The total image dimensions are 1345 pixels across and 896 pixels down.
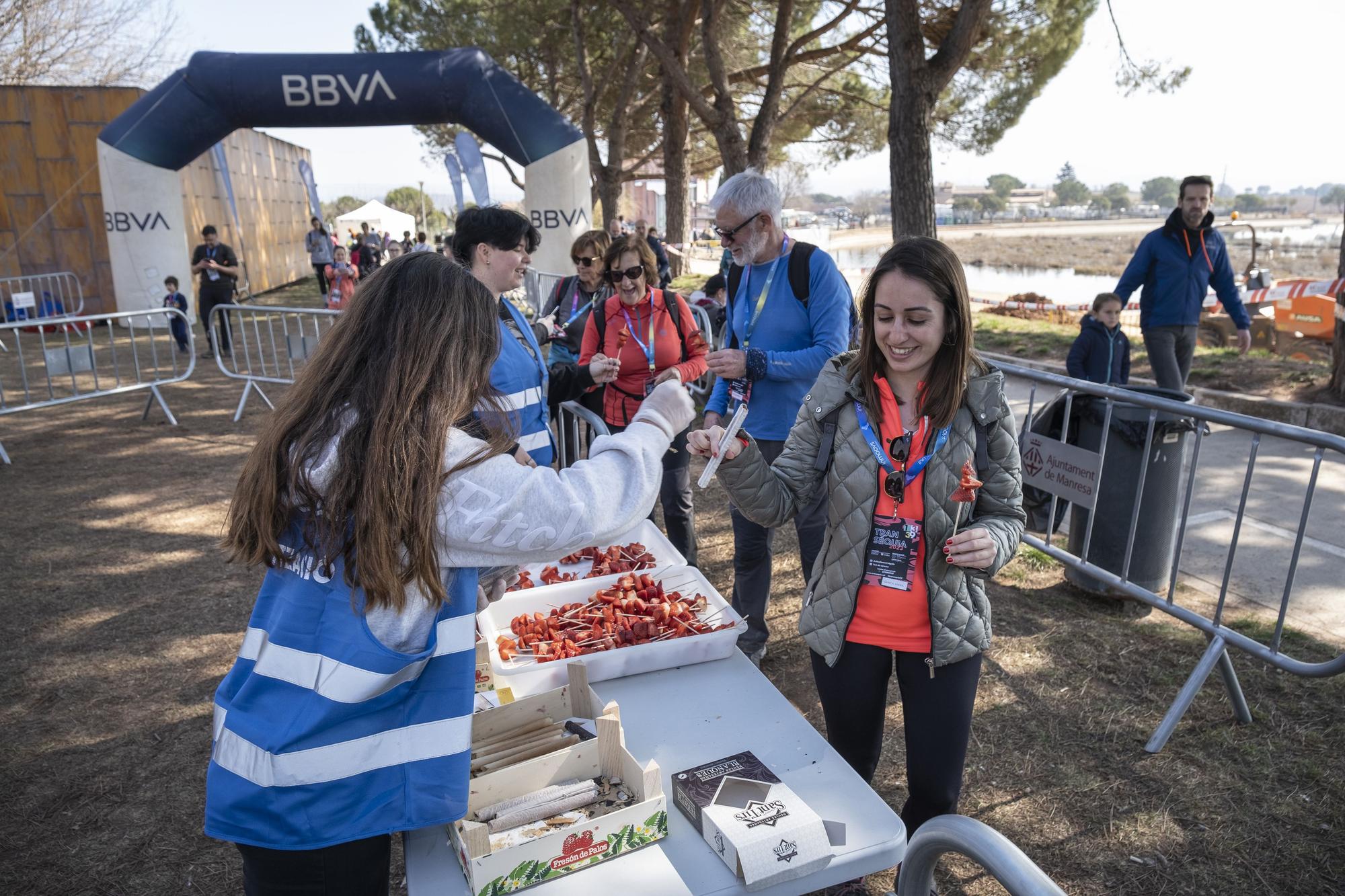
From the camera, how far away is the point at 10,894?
2.85 meters

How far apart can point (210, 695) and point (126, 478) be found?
4306 mm

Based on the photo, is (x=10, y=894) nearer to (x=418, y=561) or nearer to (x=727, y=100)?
(x=418, y=561)

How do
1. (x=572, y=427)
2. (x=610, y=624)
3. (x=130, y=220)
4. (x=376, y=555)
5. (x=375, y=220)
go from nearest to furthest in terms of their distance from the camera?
(x=376, y=555)
(x=610, y=624)
(x=572, y=427)
(x=130, y=220)
(x=375, y=220)

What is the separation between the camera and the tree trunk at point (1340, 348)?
27.2 ft

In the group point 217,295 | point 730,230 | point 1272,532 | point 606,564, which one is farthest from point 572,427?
point 217,295

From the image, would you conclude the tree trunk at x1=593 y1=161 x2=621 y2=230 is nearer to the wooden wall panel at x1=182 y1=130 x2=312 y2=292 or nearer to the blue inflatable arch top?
the wooden wall panel at x1=182 y1=130 x2=312 y2=292

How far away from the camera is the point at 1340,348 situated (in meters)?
8.46

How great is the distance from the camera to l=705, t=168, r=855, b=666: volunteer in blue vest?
3445mm

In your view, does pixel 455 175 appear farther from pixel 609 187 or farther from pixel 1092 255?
pixel 1092 255

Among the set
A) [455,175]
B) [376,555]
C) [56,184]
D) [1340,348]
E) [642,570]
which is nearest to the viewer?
[376,555]

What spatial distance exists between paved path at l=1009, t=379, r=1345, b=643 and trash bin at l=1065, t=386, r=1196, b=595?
57cm

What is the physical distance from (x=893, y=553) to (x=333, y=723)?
1406mm

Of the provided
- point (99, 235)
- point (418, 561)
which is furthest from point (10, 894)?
point (99, 235)

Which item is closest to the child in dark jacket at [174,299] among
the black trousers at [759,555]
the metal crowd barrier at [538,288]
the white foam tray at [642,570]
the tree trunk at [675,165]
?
the metal crowd barrier at [538,288]
